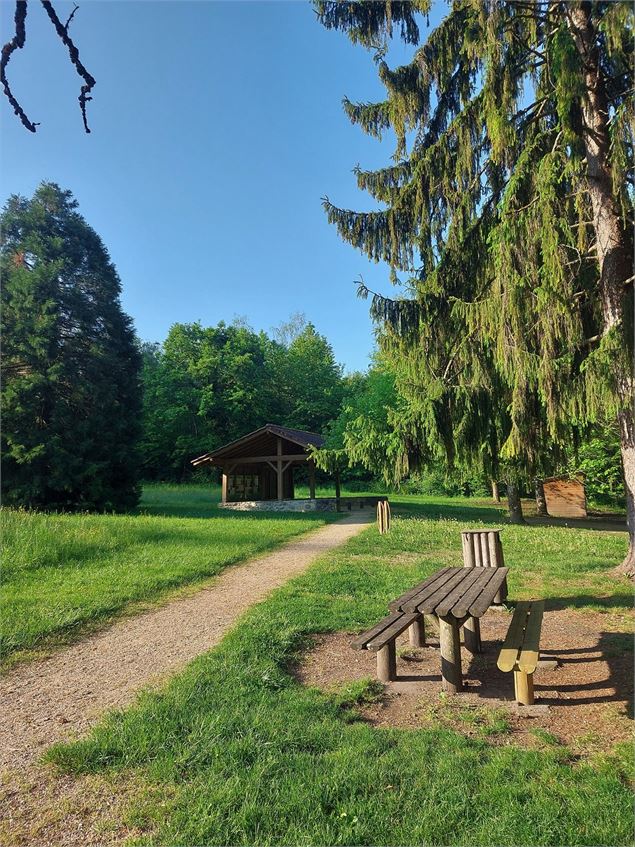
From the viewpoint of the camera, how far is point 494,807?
241 cm

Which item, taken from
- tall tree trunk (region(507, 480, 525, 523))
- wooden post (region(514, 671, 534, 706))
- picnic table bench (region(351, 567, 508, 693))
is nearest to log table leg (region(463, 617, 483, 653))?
picnic table bench (region(351, 567, 508, 693))

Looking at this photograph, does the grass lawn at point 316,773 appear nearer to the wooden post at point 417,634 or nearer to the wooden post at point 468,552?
the wooden post at point 417,634

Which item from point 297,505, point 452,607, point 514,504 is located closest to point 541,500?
point 514,504

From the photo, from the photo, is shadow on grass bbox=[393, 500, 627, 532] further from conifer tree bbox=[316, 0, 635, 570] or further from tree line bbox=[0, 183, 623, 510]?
conifer tree bbox=[316, 0, 635, 570]

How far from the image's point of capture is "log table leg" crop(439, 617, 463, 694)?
3922 millimetres

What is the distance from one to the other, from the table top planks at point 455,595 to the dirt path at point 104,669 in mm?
2121

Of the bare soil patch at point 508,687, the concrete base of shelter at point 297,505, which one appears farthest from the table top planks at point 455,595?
the concrete base of shelter at point 297,505

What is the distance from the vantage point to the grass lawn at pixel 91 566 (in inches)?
219

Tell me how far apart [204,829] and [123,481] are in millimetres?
20838

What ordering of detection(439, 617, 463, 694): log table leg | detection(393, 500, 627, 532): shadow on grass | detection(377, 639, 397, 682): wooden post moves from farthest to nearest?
1. detection(393, 500, 627, 532): shadow on grass
2. detection(377, 639, 397, 682): wooden post
3. detection(439, 617, 463, 694): log table leg

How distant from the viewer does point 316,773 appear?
264 centimetres

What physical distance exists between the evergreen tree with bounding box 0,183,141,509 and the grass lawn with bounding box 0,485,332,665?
25.3ft

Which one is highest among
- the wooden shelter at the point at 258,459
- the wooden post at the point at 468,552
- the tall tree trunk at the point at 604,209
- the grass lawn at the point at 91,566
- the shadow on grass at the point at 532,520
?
the tall tree trunk at the point at 604,209

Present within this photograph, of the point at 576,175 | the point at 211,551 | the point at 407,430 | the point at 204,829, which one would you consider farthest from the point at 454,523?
the point at 204,829
